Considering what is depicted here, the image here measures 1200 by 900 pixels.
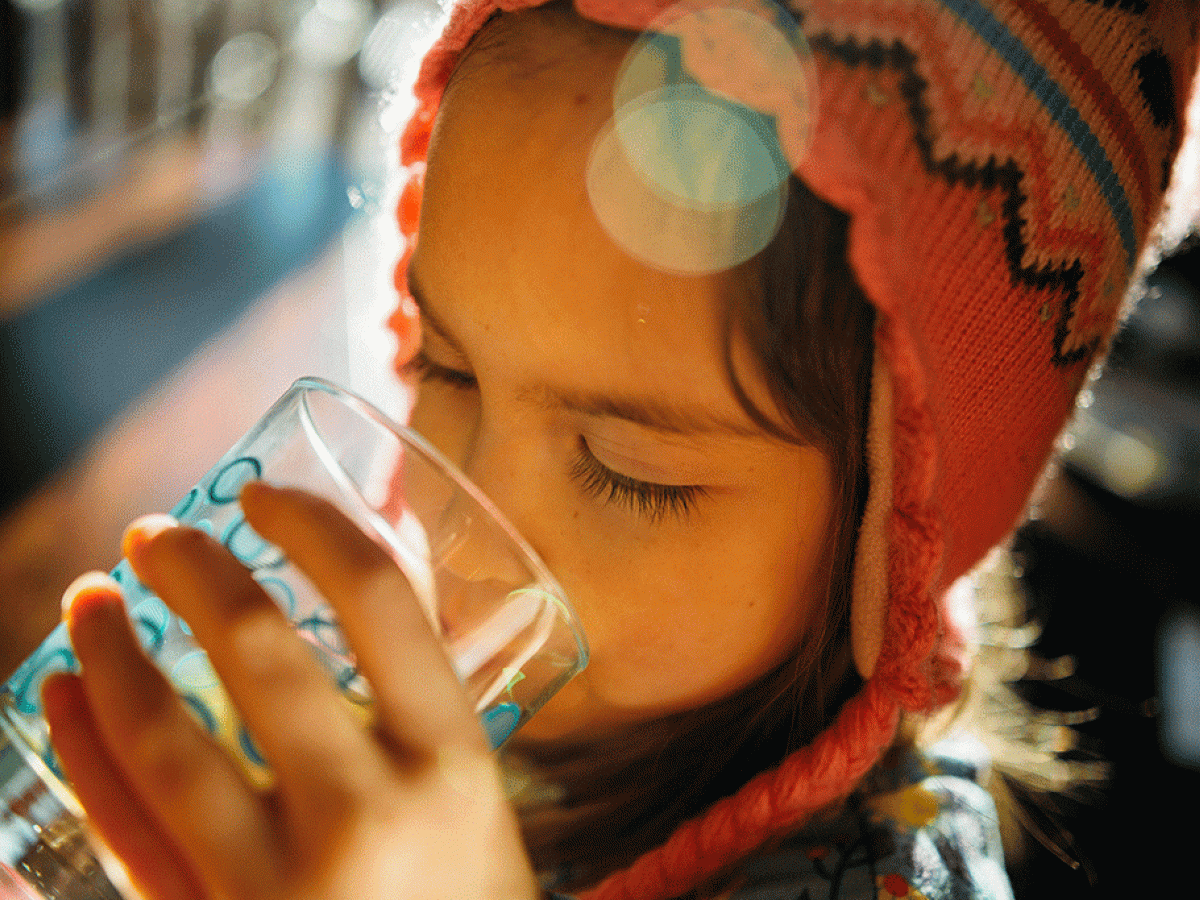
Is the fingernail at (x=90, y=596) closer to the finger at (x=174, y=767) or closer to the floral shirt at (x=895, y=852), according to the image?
the finger at (x=174, y=767)

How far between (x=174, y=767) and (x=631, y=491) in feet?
1.14

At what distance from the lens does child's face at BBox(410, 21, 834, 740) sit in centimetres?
58

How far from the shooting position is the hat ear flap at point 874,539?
63 centimetres

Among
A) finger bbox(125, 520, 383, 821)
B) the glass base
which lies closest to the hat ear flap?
finger bbox(125, 520, 383, 821)

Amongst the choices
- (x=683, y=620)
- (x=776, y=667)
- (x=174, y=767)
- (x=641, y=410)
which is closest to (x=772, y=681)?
(x=776, y=667)

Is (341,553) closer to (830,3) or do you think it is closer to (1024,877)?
(830,3)

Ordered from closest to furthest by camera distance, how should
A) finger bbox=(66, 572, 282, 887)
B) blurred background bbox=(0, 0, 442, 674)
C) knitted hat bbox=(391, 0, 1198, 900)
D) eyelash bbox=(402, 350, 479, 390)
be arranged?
1. finger bbox=(66, 572, 282, 887)
2. knitted hat bbox=(391, 0, 1198, 900)
3. eyelash bbox=(402, 350, 479, 390)
4. blurred background bbox=(0, 0, 442, 674)

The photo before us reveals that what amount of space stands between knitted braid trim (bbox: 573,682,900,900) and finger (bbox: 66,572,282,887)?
0.50 m

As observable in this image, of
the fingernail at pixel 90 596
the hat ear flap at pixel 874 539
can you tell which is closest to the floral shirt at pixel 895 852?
the hat ear flap at pixel 874 539

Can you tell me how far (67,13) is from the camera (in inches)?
103

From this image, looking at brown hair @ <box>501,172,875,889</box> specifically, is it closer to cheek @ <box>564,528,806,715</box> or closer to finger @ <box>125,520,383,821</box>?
cheek @ <box>564,528,806,715</box>

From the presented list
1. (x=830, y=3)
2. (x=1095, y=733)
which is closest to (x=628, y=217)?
(x=830, y=3)

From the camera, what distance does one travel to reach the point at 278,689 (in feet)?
1.18

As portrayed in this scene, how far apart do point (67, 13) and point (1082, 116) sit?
9.56 ft
